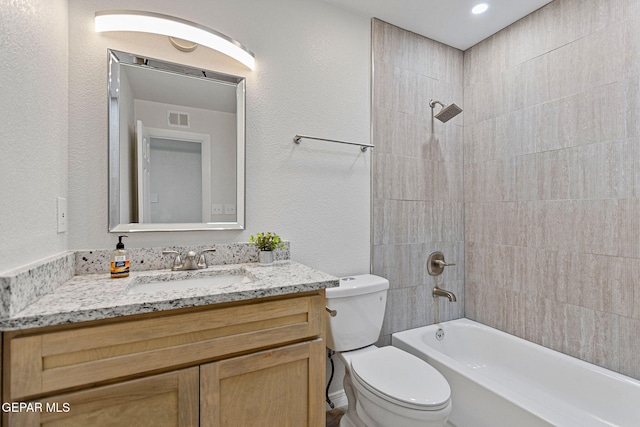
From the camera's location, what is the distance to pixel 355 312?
162 cm

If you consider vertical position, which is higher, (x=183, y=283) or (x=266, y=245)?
(x=266, y=245)

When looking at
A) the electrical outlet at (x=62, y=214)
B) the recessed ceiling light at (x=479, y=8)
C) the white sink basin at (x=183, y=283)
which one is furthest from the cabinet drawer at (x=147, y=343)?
the recessed ceiling light at (x=479, y=8)

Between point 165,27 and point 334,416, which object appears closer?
point 165,27

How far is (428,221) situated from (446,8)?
1.39 metres

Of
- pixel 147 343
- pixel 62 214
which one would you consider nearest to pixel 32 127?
pixel 62 214

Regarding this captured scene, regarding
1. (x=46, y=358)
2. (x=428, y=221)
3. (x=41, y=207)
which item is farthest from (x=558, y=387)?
(x=41, y=207)

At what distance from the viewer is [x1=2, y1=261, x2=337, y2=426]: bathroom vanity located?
0.78 meters

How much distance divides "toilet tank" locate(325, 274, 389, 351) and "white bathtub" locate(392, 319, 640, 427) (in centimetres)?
38

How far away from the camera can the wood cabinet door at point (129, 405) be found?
788 millimetres

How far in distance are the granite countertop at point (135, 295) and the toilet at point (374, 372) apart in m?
0.40

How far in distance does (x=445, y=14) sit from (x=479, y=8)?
0.65ft

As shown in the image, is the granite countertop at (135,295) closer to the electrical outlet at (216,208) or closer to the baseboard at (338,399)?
the electrical outlet at (216,208)

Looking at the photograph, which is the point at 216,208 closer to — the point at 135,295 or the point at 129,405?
the point at 135,295

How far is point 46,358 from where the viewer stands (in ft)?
2.57
